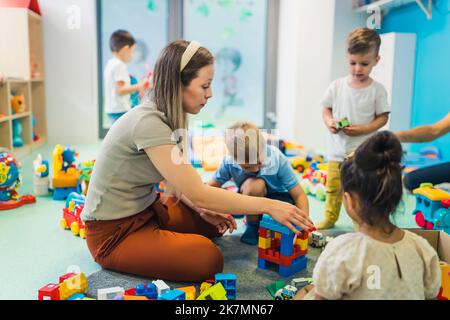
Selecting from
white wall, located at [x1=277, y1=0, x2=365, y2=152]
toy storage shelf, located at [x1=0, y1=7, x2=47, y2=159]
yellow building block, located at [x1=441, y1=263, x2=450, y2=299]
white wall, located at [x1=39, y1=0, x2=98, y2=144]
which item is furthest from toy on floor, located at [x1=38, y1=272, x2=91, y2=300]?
white wall, located at [x1=39, y1=0, x2=98, y2=144]

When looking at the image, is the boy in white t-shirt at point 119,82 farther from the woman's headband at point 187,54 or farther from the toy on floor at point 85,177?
the woman's headband at point 187,54

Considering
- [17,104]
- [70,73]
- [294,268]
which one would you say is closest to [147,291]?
[294,268]

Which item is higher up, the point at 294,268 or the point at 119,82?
the point at 119,82

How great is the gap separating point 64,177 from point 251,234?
1.01m

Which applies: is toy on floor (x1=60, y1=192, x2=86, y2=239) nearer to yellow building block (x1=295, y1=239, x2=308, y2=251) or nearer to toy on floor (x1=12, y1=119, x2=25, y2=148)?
yellow building block (x1=295, y1=239, x2=308, y2=251)

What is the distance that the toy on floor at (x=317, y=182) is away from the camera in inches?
86.8

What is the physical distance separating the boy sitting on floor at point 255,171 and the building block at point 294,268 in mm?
227

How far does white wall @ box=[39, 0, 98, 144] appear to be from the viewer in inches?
147

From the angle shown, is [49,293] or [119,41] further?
[119,41]

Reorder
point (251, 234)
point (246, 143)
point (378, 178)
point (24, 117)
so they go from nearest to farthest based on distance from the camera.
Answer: point (378, 178) → point (246, 143) → point (251, 234) → point (24, 117)

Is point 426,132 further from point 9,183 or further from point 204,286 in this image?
point 9,183

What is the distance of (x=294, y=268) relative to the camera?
1358 mm
